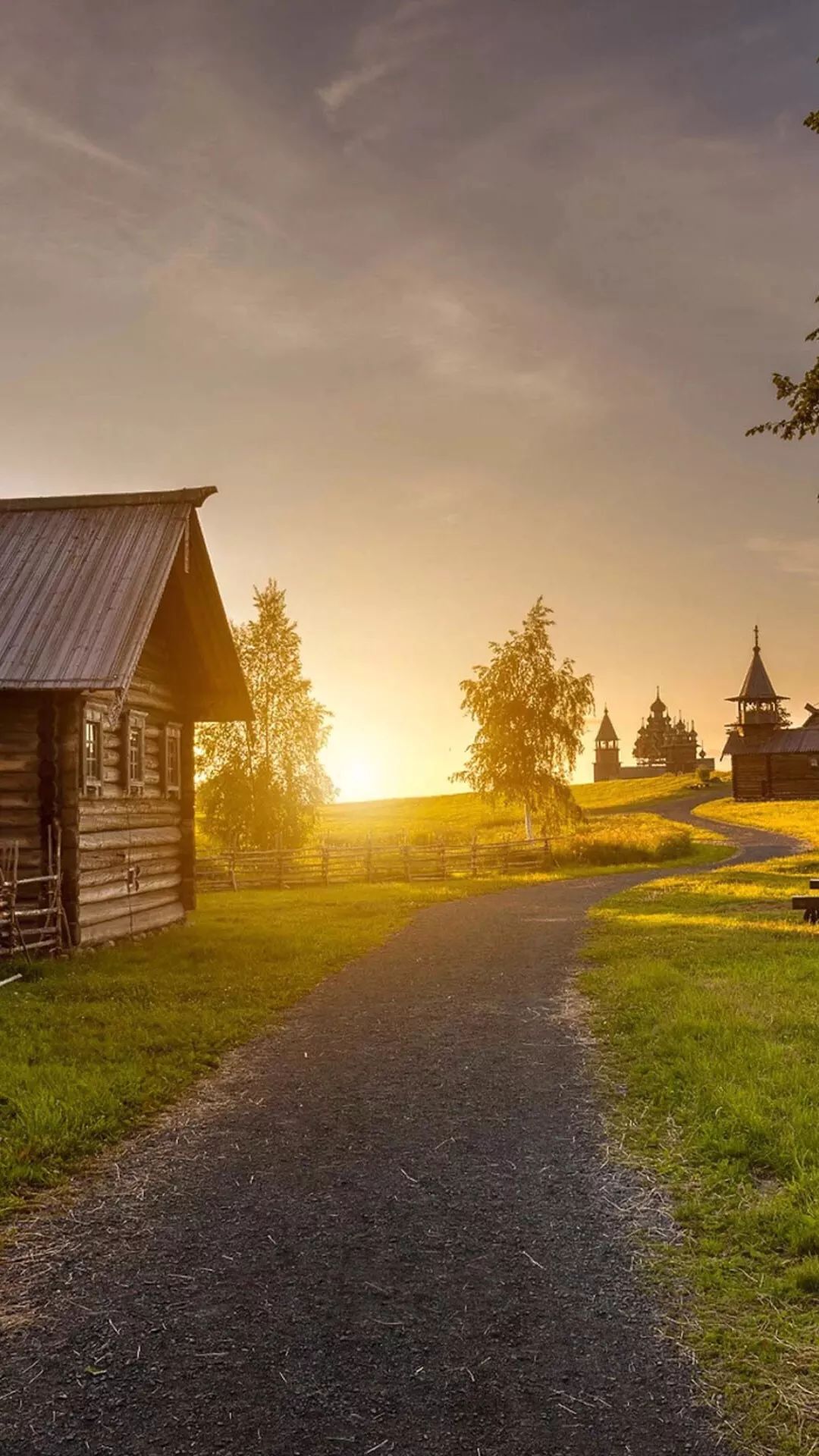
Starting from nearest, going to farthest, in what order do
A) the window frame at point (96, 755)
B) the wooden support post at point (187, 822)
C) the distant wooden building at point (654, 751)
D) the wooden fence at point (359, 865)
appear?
the window frame at point (96, 755) → the wooden support post at point (187, 822) → the wooden fence at point (359, 865) → the distant wooden building at point (654, 751)

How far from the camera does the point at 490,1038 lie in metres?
11.1

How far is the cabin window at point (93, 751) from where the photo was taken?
1708 cm

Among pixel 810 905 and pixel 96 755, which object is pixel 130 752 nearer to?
pixel 96 755

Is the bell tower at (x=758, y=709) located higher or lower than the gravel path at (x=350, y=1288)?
higher

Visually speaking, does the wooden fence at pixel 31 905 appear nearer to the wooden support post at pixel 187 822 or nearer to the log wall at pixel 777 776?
the wooden support post at pixel 187 822

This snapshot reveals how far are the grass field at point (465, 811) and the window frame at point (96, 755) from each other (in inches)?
1296

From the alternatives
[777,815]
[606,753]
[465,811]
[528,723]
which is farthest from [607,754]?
[528,723]

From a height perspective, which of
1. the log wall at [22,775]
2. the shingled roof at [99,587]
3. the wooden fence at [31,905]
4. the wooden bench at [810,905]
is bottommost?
the wooden bench at [810,905]

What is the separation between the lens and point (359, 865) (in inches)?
1425

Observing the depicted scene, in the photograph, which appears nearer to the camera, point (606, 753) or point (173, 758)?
point (173, 758)

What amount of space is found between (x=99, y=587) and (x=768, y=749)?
2644 inches

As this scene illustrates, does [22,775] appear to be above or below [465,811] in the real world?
above

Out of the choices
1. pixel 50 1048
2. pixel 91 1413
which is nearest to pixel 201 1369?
pixel 91 1413

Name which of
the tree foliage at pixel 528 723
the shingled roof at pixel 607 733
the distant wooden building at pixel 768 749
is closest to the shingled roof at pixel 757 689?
the distant wooden building at pixel 768 749
